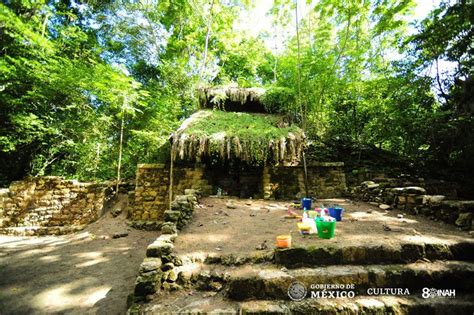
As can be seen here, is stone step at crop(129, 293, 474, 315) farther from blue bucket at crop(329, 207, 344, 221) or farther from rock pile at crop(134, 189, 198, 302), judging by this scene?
blue bucket at crop(329, 207, 344, 221)

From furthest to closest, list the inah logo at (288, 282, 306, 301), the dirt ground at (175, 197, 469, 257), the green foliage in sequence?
1. the green foliage
2. the dirt ground at (175, 197, 469, 257)
3. the inah logo at (288, 282, 306, 301)

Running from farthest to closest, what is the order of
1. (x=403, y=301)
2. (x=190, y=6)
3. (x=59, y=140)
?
(x=190, y=6), (x=59, y=140), (x=403, y=301)

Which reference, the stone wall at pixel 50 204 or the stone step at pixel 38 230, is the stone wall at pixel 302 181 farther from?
the stone step at pixel 38 230

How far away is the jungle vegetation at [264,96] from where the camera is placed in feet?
21.9

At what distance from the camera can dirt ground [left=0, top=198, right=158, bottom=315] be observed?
3.05m

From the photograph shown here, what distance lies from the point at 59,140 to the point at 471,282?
1156 cm

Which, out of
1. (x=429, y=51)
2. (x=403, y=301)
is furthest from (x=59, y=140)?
(x=429, y=51)

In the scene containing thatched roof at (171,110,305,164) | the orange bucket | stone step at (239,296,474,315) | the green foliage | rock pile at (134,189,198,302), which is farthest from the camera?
the green foliage

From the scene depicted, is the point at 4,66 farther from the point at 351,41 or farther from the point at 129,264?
the point at 351,41

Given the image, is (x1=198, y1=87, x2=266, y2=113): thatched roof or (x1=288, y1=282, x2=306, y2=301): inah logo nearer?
(x1=288, y1=282, x2=306, y2=301): inah logo

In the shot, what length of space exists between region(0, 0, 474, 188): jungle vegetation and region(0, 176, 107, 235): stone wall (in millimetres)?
1030

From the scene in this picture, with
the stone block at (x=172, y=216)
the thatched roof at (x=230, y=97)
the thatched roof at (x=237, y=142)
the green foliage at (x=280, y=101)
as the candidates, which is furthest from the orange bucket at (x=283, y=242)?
the thatched roof at (x=230, y=97)

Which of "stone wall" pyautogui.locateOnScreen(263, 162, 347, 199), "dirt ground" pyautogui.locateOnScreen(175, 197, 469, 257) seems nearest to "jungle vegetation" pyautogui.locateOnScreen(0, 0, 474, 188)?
"stone wall" pyautogui.locateOnScreen(263, 162, 347, 199)

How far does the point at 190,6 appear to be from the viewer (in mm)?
9719
